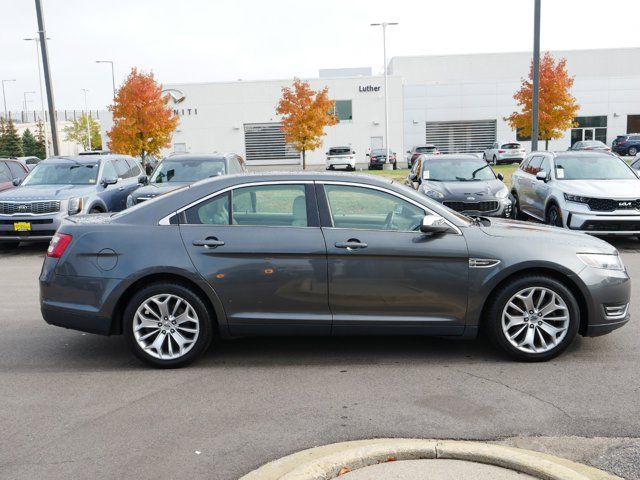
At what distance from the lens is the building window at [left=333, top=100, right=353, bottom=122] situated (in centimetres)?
5700

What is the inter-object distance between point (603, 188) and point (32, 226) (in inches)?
407

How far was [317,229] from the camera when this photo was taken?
5547 millimetres

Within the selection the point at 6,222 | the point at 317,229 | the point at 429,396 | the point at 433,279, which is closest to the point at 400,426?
the point at 429,396

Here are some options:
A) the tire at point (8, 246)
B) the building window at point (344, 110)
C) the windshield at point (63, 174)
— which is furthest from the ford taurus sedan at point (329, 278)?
the building window at point (344, 110)

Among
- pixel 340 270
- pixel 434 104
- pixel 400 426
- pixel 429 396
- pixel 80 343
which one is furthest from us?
pixel 434 104

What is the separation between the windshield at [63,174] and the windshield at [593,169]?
31.2 ft

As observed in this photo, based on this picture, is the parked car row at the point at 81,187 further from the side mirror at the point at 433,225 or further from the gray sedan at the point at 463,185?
the side mirror at the point at 433,225

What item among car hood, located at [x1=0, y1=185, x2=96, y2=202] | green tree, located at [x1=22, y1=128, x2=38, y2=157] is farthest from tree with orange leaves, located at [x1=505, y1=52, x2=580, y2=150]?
green tree, located at [x1=22, y1=128, x2=38, y2=157]

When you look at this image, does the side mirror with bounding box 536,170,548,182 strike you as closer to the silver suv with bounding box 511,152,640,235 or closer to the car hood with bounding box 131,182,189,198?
the silver suv with bounding box 511,152,640,235

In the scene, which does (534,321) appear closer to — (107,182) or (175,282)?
(175,282)

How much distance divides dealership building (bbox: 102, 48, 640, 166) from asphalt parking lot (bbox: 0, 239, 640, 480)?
52.1 meters

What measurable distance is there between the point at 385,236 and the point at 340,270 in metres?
0.47

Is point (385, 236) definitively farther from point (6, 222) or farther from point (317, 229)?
point (6, 222)

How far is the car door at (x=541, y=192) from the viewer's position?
514 inches
